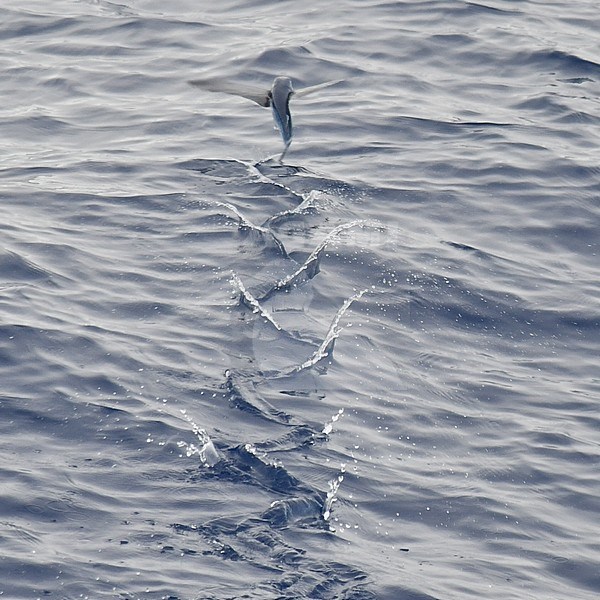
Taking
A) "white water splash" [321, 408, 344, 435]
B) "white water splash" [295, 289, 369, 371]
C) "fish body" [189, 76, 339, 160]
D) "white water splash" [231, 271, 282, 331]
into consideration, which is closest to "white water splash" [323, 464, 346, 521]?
"white water splash" [321, 408, 344, 435]

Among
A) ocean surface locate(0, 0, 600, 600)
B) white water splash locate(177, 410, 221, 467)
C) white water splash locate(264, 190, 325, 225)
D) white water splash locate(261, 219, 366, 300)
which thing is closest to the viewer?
ocean surface locate(0, 0, 600, 600)

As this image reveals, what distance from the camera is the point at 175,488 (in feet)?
22.8

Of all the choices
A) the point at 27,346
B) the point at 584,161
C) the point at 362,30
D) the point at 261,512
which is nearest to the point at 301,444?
the point at 261,512

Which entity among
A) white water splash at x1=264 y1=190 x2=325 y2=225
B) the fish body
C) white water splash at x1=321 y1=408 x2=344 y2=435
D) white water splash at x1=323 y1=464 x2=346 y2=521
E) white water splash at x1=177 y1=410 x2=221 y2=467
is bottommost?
white water splash at x1=323 y1=464 x2=346 y2=521

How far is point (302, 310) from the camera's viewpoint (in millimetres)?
9062

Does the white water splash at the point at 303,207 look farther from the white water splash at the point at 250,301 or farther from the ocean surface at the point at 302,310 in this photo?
the white water splash at the point at 250,301

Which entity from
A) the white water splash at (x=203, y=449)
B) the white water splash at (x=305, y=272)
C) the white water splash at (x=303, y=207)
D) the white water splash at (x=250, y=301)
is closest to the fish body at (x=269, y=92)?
the white water splash at (x=303, y=207)

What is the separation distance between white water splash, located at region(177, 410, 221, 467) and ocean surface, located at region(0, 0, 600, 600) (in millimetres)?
17

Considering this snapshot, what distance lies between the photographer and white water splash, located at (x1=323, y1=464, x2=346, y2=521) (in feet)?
22.5

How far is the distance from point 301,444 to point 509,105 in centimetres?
648

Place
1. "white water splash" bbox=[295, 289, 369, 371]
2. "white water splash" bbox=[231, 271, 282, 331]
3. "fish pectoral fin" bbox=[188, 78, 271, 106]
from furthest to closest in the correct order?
"fish pectoral fin" bbox=[188, 78, 271, 106]
"white water splash" bbox=[231, 271, 282, 331]
"white water splash" bbox=[295, 289, 369, 371]

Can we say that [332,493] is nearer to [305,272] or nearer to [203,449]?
[203,449]

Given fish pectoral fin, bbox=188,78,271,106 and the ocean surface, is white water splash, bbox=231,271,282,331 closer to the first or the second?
the ocean surface

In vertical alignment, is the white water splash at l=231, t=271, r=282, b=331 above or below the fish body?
below
